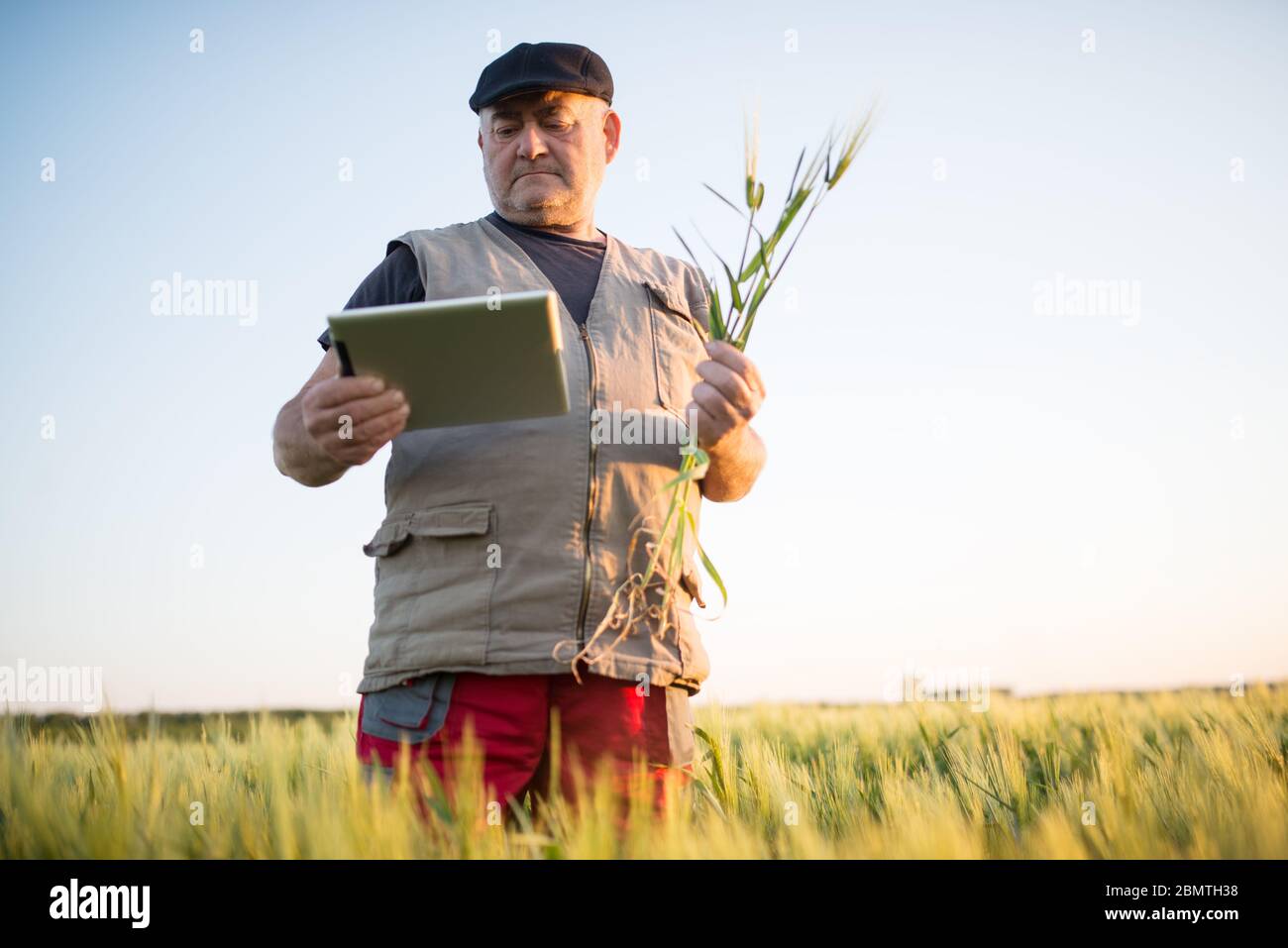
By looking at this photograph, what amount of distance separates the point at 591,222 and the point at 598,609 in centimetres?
115

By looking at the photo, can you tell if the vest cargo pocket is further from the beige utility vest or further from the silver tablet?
the silver tablet

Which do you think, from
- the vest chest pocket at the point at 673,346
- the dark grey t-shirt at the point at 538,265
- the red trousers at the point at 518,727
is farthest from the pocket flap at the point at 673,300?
the red trousers at the point at 518,727

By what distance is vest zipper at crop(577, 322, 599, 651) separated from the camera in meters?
2.25

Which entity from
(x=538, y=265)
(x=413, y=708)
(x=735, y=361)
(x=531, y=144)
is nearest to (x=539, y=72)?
(x=531, y=144)

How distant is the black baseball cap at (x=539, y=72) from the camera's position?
102 inches

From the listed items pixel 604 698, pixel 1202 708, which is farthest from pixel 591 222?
pixel 1202 708

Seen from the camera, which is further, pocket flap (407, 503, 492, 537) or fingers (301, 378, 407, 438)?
pocket flap (407, 503, 492, 537)

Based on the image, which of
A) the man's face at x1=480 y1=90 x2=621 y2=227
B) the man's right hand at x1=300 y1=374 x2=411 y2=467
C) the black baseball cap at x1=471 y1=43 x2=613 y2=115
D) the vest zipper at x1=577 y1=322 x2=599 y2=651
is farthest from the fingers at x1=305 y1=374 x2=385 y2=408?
the black baseball cap at x1=471 y1=43 x2=613 y2=115

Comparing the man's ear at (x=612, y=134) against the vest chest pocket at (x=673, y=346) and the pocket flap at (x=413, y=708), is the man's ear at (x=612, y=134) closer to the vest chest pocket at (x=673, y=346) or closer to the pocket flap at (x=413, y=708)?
the vest chest pocket at (x=673, y=346)

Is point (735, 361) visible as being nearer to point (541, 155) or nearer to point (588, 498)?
point (588, 498)

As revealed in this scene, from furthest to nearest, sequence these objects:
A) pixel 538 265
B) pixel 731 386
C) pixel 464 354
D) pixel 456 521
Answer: pixel 538 265, pixel 456 521, pixel 731 386, pixel 464 354

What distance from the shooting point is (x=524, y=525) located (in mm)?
2289

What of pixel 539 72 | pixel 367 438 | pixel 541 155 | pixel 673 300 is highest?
pixel 539 72

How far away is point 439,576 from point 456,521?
0.43ft
